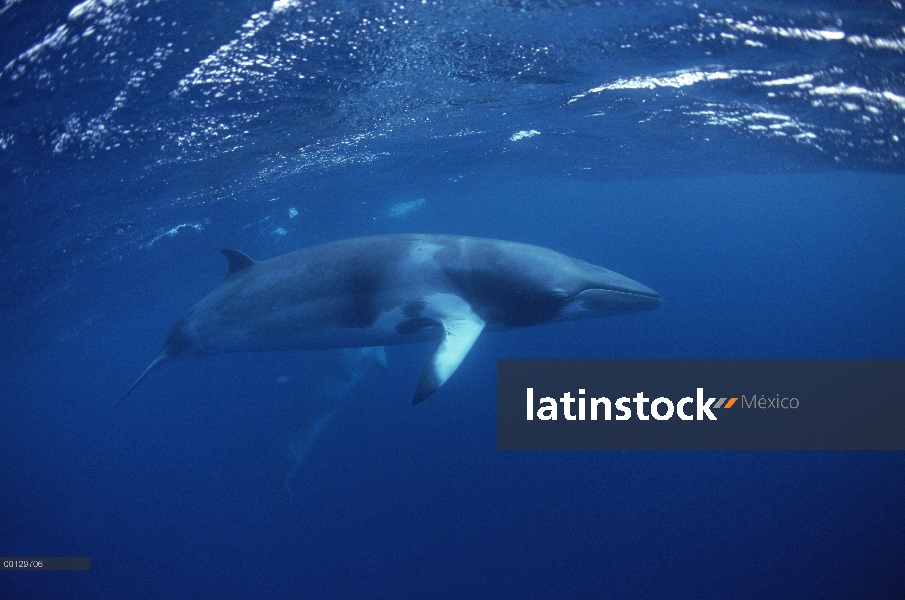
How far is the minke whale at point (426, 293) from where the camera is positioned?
681 cm

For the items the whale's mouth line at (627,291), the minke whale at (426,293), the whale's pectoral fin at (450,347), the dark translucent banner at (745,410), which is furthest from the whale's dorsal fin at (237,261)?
the dark translucent banner at (745,410)

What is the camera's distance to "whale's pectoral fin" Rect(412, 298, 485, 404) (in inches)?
232

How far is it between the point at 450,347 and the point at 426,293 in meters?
1.00

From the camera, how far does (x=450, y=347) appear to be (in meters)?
6.36

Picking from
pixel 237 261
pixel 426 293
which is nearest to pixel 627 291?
pixel 426 293

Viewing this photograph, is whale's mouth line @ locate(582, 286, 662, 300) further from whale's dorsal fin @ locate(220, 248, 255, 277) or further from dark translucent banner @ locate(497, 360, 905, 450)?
dark translucent banner @ locate(497, 360, 905, 450)

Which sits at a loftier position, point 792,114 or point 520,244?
point 792,114

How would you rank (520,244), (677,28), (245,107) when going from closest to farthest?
(520,244)
(677,28)
(245,107)

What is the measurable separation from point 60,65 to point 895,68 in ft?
50.7

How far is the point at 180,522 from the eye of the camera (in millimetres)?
25125

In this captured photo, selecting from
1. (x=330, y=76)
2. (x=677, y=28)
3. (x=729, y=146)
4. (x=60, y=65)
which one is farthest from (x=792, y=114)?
(x=60, y=65)

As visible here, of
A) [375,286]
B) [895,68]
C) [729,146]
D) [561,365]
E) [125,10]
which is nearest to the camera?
[125,10]

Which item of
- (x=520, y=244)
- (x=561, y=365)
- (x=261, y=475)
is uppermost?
(x=520, y=244)

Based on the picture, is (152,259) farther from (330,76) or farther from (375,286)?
(375,286)
